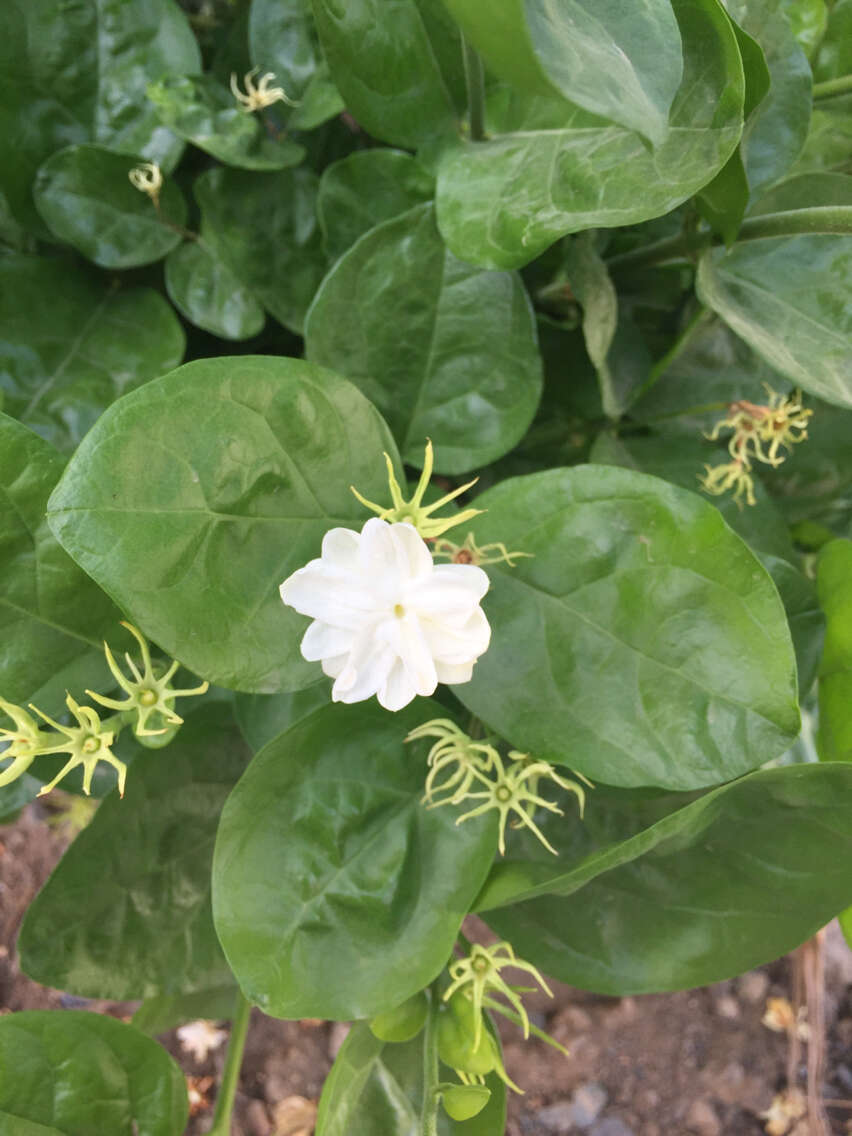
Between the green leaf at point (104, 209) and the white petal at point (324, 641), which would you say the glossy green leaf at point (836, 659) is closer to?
the white petal at point (324, 641)

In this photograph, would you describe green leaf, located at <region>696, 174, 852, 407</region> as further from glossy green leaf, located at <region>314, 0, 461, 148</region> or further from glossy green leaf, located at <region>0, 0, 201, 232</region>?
glossy green leaf, located at <region>0, 0, 201, 232</region>

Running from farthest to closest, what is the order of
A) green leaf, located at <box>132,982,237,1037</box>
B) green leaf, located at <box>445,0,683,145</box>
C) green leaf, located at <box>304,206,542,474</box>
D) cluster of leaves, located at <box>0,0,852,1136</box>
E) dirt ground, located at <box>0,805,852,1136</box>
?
dirt ground, located at <box>0,805,852,1136</box> → green leaf, located at <box>132,982,237,1037</box> → green leaf, located at <box>304,206,542,474</box> → cluster of leaves, located at <box>0,0,852,1136</box> → green leaf, located at <box>445,0,683,145</box>

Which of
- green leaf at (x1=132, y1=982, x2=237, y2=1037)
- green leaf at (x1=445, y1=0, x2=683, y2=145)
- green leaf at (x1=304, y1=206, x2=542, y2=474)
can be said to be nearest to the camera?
green leaf at (x1=445, y1=0, x2=683, y2=145)

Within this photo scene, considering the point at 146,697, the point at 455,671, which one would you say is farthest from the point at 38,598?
the point at 455,671

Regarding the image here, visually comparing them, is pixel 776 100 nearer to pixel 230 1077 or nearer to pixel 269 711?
pixel 269 711

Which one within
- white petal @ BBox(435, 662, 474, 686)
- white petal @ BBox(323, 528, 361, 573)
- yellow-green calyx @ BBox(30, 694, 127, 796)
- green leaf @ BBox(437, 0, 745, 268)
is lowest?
yellow-green calyx @ BBox(30, 694, 127, 796)

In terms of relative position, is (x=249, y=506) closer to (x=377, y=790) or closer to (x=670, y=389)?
(x=377, y=790)

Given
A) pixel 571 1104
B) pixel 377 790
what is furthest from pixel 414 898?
pixel 571 1104

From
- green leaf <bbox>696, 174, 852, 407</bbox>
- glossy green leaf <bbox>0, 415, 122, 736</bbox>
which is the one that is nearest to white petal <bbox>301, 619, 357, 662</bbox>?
glossy green leaf <bbox>0, 415, 122, 736</bbox>
